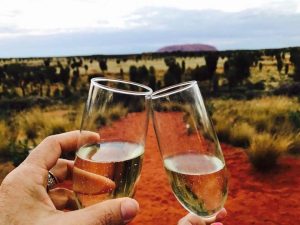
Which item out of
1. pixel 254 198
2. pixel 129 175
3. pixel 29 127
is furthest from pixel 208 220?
pixel 29 127

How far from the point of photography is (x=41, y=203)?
1769 millimetres

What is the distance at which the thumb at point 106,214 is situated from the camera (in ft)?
5.08

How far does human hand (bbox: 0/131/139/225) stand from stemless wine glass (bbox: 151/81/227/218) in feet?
0.86

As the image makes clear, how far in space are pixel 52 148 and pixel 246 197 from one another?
235 inches

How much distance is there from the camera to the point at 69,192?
2.15 meters

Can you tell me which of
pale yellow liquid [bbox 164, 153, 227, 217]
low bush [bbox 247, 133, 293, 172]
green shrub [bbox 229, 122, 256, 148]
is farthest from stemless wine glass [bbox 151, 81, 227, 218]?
green shrub [bbox 229, 122, 256, 148]

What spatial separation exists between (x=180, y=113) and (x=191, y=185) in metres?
0.28

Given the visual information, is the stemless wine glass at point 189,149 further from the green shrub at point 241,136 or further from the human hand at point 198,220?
the green shrub at point 241,136

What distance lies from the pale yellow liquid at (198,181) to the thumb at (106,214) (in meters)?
0.27

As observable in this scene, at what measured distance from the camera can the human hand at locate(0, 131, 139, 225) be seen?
1.56 m

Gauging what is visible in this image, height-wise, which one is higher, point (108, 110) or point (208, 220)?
point (108, 110)

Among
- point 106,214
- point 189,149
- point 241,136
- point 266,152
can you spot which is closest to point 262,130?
point 241,136

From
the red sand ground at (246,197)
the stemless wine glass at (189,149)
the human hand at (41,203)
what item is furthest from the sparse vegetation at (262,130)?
the human hand at (41,203)

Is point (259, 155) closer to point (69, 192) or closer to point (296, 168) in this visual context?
point (296, 168)
